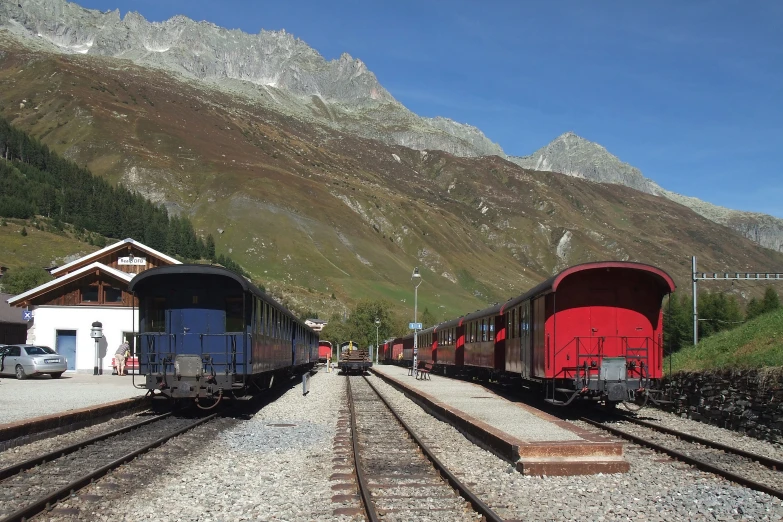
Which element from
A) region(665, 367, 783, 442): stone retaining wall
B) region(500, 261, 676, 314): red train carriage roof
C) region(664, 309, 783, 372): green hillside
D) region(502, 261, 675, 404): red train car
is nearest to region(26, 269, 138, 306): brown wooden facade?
region(502, 261, 675, 404): red train car

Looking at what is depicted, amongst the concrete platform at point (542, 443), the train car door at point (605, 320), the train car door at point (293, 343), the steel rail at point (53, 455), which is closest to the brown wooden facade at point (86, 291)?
the train car door at point (293, 343)

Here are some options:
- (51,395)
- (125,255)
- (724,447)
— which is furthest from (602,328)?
(125,255)

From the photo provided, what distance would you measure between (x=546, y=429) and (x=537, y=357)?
5.69 m

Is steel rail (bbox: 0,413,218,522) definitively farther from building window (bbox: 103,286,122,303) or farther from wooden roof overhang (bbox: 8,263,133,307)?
building window (bbox: 103,286,122,303)

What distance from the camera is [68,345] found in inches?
1554

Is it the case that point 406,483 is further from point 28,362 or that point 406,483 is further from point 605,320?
point 28,362

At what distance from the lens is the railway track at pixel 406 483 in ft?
27.6

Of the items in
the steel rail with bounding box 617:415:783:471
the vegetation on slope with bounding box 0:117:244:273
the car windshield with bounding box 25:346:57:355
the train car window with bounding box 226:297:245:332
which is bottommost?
the steel rail with bounding box 617:415:783:471

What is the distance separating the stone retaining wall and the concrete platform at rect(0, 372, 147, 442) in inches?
549

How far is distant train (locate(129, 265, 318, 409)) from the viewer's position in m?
18.0

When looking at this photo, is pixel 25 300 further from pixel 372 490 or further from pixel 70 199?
pixel 70 199

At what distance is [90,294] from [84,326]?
1.78 m

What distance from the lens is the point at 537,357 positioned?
1936cm

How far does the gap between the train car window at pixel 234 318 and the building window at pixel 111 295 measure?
23.9m
